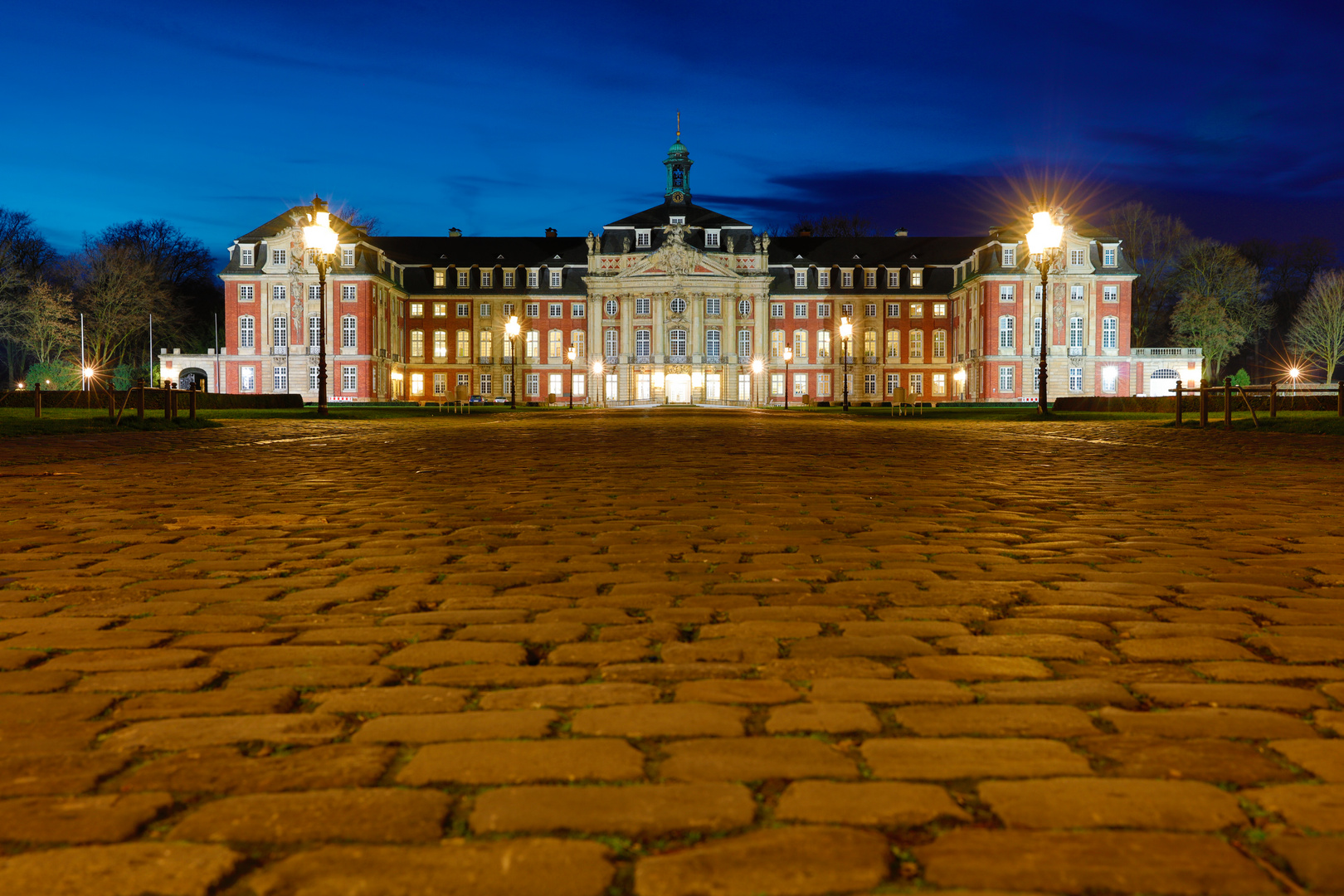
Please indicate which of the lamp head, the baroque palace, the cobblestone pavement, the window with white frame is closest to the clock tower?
the baroque palace

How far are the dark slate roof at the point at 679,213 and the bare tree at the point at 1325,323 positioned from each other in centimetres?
3891

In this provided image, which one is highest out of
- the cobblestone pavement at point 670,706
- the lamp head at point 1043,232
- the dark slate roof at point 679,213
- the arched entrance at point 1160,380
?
the dark slate roof at point 679,213

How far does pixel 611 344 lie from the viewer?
252 ft

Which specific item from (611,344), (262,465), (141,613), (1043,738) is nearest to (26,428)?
(262,465)

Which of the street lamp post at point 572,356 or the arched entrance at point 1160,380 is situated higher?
the street lamp post at point 572,356

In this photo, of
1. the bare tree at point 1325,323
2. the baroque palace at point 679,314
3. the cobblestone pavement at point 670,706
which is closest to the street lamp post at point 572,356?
the baroque palace at point 679,314

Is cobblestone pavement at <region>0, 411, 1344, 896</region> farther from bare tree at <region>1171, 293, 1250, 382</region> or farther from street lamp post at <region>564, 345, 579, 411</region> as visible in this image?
street lamp post at <region>564, 345, 579, 411</region>

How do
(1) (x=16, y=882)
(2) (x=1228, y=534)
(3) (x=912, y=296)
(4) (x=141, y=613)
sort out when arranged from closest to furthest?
1. (1) (x=16, y=882)
2. (4) (x=141, y=613)
3. (2) (x=1228, y=534)
4. (3) (x=912, y=296)

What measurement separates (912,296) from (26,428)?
66.5 metres

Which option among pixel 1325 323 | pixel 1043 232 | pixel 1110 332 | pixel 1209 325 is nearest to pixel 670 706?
pixel 1043 232

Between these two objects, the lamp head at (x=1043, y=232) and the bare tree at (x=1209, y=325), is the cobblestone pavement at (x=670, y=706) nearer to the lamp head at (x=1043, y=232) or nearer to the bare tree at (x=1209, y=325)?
the lamp head at (x=1043, y=232)

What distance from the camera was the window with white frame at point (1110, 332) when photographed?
6744 cm

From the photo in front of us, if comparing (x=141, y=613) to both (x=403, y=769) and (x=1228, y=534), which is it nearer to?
(x=403, y=769)

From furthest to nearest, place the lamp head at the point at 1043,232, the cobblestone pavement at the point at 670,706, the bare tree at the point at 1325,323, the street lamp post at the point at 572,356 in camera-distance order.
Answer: the street lamp post at the point at 572,356
the bare tree at the point at 1325,323
the lamp head at the point at 1043,232
the cobblestone pavement at the point at 670,706
